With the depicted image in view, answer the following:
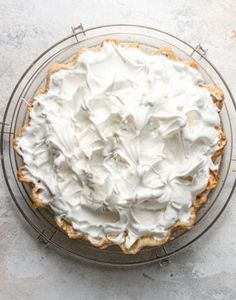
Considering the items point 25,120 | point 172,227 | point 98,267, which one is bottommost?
point 98,267

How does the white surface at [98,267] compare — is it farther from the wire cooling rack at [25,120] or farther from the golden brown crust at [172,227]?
the golden brown crust at [172,227]

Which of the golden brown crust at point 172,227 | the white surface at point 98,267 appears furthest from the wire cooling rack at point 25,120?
the golden brown crust at point 172,227

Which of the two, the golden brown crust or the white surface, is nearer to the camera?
the golden brown crust

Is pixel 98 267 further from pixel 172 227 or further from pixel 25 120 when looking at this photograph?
pixel 25 120

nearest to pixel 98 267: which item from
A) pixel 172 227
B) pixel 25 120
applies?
pixel 172 227

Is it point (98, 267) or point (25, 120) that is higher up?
point (25, 120)

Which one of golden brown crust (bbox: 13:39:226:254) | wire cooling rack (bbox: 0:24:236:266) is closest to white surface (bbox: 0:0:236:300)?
wire cooling rack (bbox: 0:24:236:266)

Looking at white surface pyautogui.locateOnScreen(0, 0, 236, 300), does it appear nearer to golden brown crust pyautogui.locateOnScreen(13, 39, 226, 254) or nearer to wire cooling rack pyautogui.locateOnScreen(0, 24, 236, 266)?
wire cooling rack pyautogui.locateOnScreen(0, 24, 236, 266)
